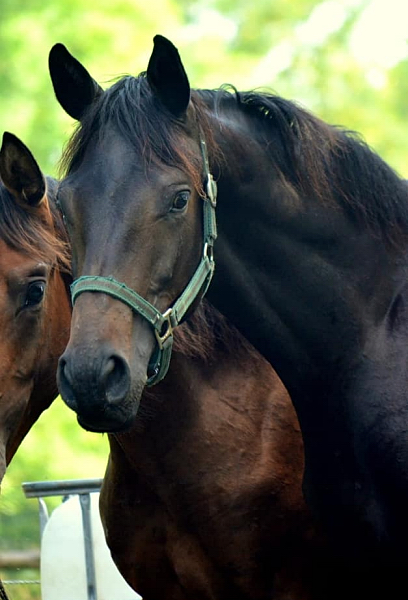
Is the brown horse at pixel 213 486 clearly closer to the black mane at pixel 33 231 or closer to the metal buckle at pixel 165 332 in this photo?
the black mane at pixel 33 231

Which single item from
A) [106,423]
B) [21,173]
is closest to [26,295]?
[21,173]

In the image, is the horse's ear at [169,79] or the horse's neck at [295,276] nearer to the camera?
the horse's ear at [169,79]

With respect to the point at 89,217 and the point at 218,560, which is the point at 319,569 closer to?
the point at 218,560

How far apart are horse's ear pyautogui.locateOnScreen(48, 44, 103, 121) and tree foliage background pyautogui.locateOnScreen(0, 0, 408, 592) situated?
119 inches

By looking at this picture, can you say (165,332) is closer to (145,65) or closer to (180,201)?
(180,201)

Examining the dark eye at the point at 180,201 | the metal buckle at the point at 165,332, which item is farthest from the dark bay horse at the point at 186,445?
the dark eye at the point at 180,201

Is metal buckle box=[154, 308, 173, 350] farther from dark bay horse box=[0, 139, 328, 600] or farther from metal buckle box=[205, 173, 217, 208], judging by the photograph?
dark bay horse box=[0, 139, 328, 600]

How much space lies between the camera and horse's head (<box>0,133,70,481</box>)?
13.2 ft

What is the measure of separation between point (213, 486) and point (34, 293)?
3.44ft

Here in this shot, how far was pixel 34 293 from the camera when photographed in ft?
13.4

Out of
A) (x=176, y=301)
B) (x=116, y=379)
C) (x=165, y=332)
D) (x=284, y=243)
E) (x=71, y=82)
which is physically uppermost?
(x=71, y=82)

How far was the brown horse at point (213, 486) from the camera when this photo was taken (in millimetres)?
4082

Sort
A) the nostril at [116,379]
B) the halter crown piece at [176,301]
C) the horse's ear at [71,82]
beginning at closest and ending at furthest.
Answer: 1. the nostril at [116,379]
2. the halter crown piece at [176,301]
3. the horse's ear at [71,82]

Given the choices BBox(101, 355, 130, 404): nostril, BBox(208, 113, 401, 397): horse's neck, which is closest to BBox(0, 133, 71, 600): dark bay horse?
BBox(208, 113, 401, 397): horse's neck
